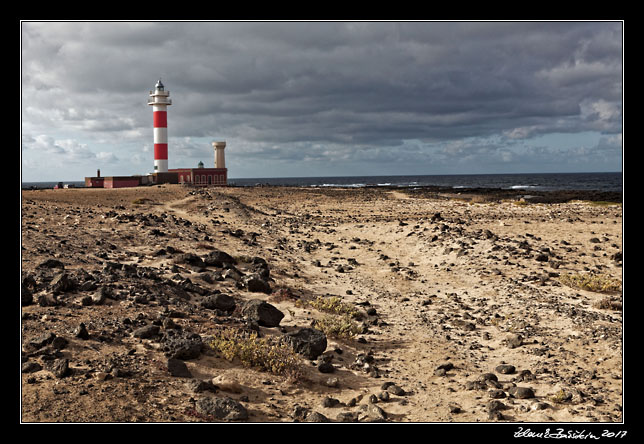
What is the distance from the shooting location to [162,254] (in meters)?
17.3

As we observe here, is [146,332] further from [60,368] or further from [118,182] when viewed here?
[118,182]

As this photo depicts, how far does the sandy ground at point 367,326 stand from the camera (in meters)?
7.99

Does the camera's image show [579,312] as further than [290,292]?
No

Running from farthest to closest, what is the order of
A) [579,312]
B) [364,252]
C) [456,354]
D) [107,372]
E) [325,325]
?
[364,252]
[579,312]
[325,325]
[456,354]
[107,372]

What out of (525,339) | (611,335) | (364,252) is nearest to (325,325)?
(525,339)

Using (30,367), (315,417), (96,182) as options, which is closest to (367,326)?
(315,417)

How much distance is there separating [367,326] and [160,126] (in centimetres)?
6653

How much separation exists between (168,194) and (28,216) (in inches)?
1037

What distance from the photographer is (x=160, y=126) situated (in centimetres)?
7156

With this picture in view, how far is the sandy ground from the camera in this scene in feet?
26.2

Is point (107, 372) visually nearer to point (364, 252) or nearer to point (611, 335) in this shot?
point (611, 335)

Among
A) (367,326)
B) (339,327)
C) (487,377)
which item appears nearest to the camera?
(487,377)

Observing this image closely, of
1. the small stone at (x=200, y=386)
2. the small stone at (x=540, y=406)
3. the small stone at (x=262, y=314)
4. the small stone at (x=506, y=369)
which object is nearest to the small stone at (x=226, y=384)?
the small stone at (x=200, y=386)

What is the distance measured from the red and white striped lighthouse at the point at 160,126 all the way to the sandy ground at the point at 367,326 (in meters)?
48.3
